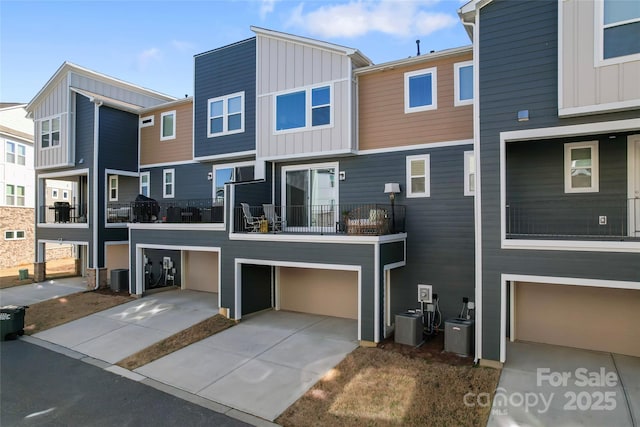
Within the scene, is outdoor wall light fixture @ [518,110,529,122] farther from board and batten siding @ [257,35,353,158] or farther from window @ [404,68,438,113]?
board and batten siding @ [257,35,353,158]

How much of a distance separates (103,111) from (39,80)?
4571mm

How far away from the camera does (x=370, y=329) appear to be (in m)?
8.76

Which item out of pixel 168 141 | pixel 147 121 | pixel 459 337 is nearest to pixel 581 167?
pixel 459 337

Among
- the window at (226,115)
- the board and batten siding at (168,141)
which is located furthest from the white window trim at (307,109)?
the board and batten siding at (168,141)

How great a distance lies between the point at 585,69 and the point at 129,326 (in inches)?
491

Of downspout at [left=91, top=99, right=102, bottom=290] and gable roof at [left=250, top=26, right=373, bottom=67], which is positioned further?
downspout at [left=91, top=99, right=102, bottom=290]

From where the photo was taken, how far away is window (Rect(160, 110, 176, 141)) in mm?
15602

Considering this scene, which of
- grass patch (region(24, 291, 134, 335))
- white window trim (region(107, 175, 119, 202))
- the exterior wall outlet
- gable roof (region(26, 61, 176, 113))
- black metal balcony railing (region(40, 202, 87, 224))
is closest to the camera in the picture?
the exterior wall outlet

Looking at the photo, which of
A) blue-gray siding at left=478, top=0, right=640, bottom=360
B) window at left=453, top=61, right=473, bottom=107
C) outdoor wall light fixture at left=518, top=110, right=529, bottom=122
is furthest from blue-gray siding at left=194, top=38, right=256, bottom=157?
outdoor wall light fixture at left=518, top=110, right=529, bottom=122

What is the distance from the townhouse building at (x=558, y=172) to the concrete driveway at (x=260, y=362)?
11.4 ft

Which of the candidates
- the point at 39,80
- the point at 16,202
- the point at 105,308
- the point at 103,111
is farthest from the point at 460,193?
the point at 16,202

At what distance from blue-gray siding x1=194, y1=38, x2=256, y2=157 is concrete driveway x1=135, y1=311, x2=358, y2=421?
6.20m

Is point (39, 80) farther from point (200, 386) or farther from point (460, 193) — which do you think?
point (460, 193)

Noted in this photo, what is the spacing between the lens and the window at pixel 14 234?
74.8ft
